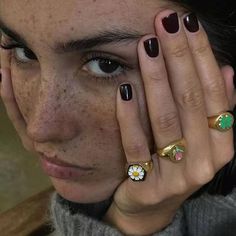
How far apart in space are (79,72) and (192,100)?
195 millimetres

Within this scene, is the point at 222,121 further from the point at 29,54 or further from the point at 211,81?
the point at 29,54

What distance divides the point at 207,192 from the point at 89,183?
0.95 ft

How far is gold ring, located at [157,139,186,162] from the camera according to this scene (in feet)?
2.83

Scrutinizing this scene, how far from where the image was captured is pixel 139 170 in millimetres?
899

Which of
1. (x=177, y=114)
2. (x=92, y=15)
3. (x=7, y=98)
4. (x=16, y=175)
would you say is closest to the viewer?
(x=92, y=15)

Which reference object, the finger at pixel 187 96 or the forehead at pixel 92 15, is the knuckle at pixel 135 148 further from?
the forehead at pixel 92 15

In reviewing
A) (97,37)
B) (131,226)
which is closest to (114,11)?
(97,37)

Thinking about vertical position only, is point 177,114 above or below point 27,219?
above

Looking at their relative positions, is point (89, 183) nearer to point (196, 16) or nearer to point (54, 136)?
point (54, 136)

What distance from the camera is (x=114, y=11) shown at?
2.40 ft

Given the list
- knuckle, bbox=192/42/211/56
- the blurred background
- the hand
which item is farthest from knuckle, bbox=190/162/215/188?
the blurred background

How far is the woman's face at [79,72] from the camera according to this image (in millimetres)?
739

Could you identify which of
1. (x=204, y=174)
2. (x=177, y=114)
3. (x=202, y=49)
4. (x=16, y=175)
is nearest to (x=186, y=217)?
(x=204, y=174)

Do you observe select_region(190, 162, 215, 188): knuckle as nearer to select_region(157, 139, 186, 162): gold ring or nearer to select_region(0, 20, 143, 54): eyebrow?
select_region(157, 139, 186, 162): gold ring
